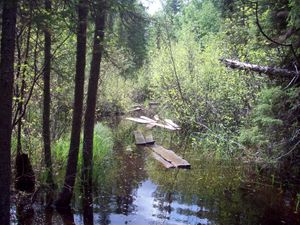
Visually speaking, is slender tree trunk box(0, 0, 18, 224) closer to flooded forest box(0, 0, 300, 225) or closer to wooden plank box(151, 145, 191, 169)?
flooded forest box(0, 0, 300, 225)

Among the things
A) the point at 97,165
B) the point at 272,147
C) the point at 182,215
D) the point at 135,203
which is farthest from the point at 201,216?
the point at 97,165

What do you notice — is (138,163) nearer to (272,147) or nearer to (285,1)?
(272,147)

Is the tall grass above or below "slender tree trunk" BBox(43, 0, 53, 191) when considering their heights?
below

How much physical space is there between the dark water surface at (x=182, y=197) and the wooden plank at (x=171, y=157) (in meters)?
0.35

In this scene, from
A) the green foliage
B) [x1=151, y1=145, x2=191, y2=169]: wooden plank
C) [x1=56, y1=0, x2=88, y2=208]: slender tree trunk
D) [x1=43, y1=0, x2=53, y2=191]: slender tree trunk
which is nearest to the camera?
[x1=56, y1=0, x2=88, y2=208]: slender tree trunk

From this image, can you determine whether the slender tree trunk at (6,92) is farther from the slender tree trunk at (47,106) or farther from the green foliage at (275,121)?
the green foliage at (275,121)

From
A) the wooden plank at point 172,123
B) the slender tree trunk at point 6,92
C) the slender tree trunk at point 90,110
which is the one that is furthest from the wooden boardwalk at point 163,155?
the slender tree trunk at point 6,92

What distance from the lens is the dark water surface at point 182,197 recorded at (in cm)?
808

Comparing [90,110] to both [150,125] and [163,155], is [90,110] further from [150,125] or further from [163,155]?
[150,125]

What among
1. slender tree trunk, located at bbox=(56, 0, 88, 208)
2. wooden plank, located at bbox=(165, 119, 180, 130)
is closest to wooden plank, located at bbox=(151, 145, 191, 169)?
wooden plank, located at bbox=(165, 119, 180, 130)

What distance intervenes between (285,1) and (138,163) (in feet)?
22.3

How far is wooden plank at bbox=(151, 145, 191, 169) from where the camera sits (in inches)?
485

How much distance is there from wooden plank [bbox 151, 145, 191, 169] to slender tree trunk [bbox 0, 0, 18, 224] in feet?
24.6

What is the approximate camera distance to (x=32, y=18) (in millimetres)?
6047
